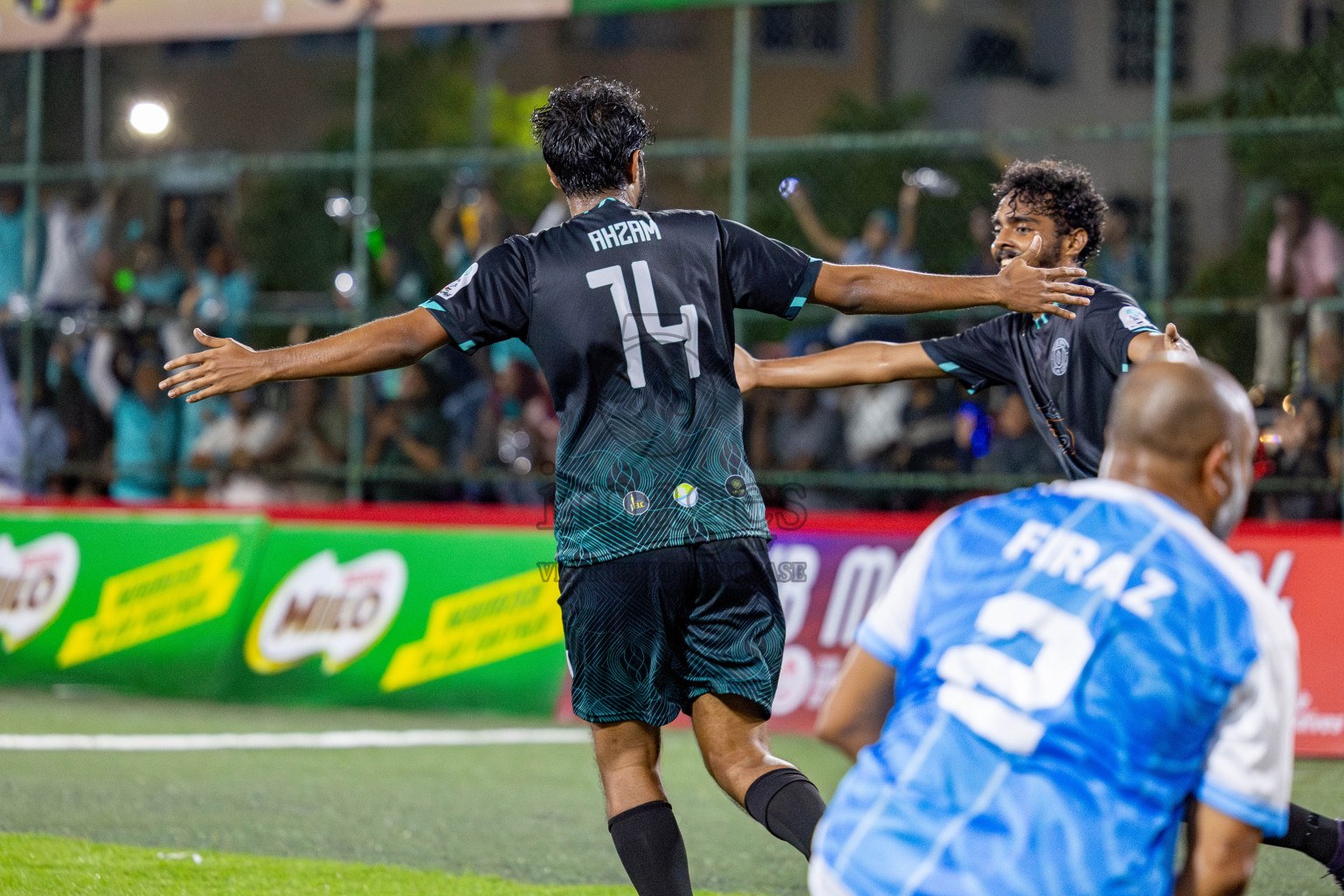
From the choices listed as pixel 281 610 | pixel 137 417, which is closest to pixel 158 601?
pixel 281 610

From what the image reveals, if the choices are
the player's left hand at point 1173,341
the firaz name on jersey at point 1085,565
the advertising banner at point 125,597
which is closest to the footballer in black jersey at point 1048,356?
the player's left hand at point 1173,341

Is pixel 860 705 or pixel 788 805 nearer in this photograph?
pixel 860 705

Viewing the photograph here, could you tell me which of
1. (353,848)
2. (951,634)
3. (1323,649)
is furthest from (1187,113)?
(951,634)

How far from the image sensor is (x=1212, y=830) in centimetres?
224

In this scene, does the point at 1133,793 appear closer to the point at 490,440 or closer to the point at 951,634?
the point at 951,634

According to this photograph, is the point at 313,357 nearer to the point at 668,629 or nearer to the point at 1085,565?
the point at 668,629

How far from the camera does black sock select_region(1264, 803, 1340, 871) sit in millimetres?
4691

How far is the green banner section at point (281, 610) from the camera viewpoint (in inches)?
383

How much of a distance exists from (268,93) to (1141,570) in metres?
34.8

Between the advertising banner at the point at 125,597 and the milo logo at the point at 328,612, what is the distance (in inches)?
9.2

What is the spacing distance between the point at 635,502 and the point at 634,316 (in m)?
0.46

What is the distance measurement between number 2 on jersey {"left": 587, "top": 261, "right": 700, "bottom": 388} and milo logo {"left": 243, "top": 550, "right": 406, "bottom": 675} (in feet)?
20.3

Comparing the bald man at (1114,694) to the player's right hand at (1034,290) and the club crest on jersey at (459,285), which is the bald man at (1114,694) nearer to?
the player's right hand at (1034,290)

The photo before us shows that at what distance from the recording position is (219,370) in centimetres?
402
